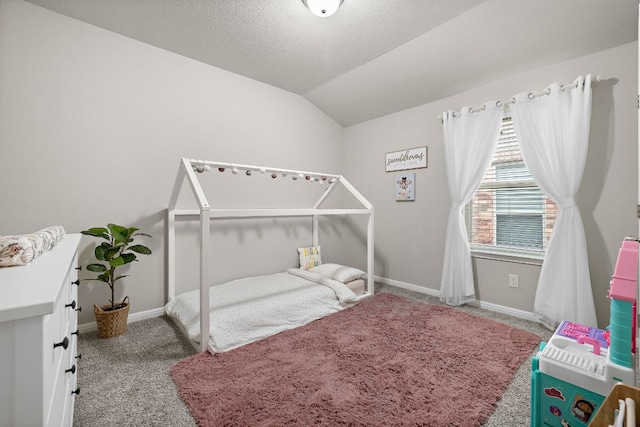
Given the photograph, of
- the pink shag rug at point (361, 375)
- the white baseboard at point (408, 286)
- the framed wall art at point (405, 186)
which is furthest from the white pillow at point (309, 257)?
the framed wall art at point (405, 186)

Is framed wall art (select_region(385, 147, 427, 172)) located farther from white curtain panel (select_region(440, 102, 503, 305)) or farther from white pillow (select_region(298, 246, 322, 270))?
white pillow (select_region(298, 246, 322, 270))

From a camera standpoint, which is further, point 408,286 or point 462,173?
point 408,286

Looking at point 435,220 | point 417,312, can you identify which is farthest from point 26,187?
point 435,220

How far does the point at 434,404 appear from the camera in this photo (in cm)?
142

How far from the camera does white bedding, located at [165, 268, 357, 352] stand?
6.64 ft

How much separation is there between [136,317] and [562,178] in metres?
3.78

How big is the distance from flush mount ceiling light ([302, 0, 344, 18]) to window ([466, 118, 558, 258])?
1.92 metres

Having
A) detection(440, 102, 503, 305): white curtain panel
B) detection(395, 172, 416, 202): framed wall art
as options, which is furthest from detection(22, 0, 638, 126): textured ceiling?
detection(395, 172, 416, 202): framed wall art

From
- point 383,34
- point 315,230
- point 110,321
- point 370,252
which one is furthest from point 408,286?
point 110,321

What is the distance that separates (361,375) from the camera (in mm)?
1668

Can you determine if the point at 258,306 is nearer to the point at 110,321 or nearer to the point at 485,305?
the point at 110,321

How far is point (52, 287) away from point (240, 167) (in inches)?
78.0

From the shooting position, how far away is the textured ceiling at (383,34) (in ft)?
6.53

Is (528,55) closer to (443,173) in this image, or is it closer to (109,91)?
(443,173)
